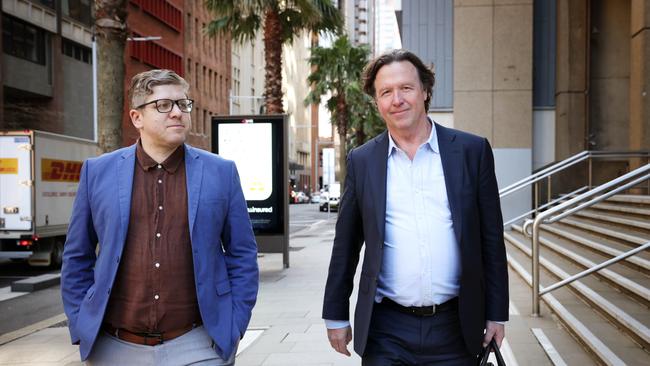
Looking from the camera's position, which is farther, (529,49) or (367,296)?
(529,49)

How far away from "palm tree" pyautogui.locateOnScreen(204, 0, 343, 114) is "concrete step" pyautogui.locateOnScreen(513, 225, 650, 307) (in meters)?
10.7

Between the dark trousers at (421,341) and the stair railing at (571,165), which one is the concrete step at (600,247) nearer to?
the stair railing at (571,165)

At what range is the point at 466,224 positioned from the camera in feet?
10.1

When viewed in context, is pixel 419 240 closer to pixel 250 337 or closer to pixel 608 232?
pixel 250 337

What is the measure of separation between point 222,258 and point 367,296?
0.62m

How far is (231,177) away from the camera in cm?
334

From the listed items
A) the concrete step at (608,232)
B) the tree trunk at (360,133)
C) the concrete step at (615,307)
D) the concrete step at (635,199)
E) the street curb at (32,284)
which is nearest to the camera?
the concrete step at (615,307)

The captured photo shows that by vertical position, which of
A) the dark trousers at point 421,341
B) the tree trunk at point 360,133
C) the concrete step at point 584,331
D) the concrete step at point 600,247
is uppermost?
the tree trunk at point 360,133

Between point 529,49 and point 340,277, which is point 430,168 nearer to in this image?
point 340,277

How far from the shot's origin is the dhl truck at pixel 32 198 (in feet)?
52.2

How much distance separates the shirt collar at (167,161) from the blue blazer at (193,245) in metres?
0.03

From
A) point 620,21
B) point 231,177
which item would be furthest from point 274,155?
point 231,177

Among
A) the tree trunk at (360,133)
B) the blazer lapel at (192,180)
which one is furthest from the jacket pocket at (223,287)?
the tree trunk at (360,133)

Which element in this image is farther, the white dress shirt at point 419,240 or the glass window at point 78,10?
the glass window at point 78,10
